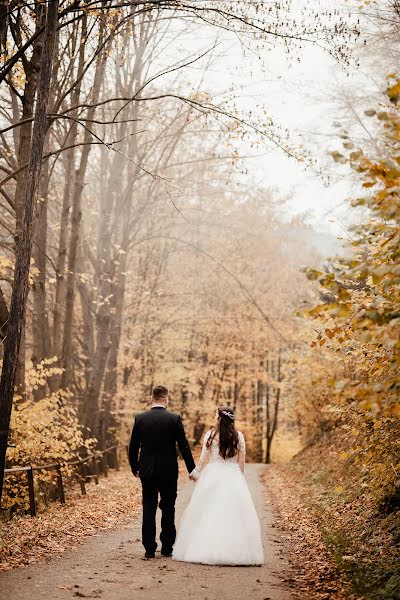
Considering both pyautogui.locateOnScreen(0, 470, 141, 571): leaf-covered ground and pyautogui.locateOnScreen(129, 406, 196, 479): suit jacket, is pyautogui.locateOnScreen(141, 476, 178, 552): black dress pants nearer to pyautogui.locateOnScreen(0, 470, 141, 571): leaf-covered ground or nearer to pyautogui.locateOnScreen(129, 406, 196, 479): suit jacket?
pyautogui.locateOnScreen(129, 406, 196, 479): suit jacket

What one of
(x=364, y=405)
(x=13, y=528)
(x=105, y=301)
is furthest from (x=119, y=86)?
(x=364, y=405)

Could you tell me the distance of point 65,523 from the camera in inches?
439

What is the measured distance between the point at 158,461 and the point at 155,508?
0.57m

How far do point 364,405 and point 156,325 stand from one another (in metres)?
27.8

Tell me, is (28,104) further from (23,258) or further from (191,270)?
(191,270)

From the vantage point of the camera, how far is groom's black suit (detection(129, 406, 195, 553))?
8.23 metres

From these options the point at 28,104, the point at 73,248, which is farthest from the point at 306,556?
the point at 73,248

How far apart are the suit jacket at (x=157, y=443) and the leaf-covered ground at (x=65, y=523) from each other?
1.62 metres

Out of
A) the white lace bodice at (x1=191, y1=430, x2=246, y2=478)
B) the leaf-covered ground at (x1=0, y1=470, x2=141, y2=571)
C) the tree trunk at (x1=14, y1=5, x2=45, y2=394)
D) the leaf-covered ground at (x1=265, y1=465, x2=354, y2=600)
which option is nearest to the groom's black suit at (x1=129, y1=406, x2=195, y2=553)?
the white lace bodice at (x1=191, y1=430, x2=246, y2=478)

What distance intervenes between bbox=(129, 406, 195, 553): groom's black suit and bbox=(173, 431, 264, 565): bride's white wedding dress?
269 mm

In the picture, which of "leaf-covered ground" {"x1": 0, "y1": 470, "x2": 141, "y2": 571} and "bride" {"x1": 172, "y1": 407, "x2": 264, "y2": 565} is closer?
"bride" {"x1": 172, "y1": 407, "x2": 264, "y2": 565}

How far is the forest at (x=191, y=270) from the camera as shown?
7465 mm

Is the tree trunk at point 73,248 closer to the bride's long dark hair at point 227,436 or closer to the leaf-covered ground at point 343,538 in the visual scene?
the leaf-covered ground at point 343,538

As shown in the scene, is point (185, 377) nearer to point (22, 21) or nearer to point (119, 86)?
point (119, 86)
